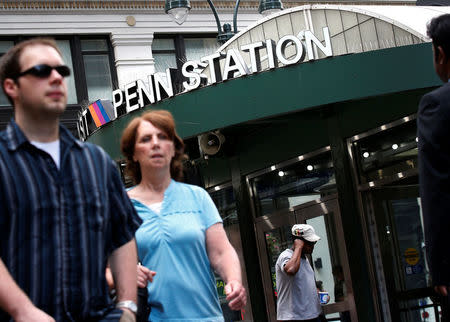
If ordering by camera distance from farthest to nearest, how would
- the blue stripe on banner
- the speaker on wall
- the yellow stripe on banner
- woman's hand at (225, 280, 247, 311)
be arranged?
the speaker on wall, the yellow stripe on banner, the blue stripe on banner, woman's hand at (225, 280, 247, 311)

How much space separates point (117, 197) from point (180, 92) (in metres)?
8.85

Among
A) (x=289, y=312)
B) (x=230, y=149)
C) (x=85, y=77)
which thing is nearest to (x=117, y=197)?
(x=289, y=312)

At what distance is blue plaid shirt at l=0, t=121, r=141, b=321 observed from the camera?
318 centimetres

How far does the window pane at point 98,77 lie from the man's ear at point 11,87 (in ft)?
63.4

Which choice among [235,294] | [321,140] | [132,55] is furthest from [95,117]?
[235,294]

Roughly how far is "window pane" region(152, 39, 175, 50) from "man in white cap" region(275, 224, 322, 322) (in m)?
14.3

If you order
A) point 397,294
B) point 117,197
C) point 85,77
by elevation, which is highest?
point 85,77

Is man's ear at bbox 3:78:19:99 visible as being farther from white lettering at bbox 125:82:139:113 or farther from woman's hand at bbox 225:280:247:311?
white lettering at bbox 125:82:139:113

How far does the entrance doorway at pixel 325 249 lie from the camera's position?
1331cm

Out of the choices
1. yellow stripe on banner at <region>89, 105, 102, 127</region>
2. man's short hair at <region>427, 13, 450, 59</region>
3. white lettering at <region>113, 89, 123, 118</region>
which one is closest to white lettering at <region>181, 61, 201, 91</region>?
white lettering at <region>113, 89, 123, 118</region>

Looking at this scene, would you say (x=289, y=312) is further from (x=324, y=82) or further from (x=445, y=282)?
(x=445, y=282)

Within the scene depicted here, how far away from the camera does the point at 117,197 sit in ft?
11.7

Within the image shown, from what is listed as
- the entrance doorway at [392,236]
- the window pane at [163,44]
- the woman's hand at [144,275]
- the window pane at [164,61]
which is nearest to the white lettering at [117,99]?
the entrance doorway at [392,236]

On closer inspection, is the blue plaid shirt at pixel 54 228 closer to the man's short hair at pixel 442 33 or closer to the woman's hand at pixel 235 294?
the woman's hand at pixel 235 294
